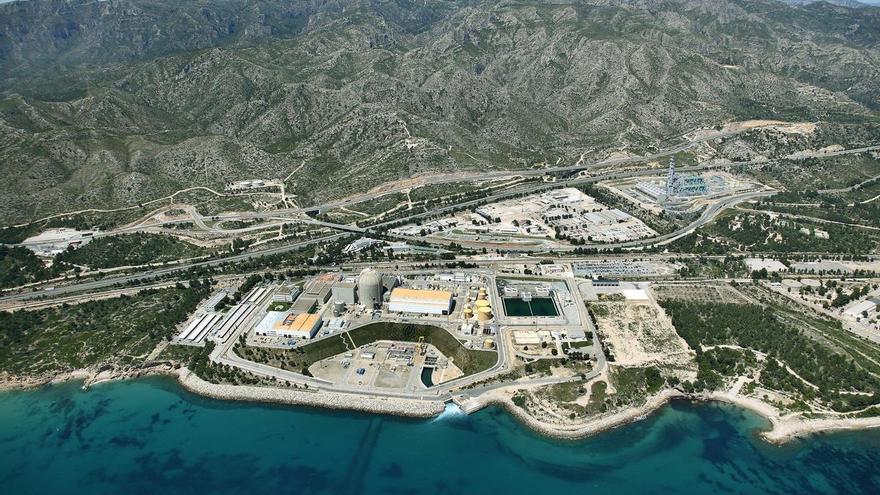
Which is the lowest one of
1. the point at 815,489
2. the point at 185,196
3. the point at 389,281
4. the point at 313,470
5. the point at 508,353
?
the point at 815,489

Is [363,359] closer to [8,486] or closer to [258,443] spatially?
[258,443]

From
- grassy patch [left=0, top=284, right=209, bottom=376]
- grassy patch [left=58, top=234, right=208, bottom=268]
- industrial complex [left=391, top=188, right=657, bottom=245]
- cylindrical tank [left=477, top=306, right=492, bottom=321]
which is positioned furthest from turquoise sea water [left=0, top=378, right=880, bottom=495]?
industrial complex [left=391, top=188, right=657, bottom=245]

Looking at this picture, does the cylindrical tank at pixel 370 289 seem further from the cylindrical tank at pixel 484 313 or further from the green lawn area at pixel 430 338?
the cylindrical tank at pixel 484 313

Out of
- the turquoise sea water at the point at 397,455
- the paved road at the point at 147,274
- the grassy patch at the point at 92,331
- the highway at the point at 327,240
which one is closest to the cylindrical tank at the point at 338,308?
the turquoise sea water at the point at 397,455

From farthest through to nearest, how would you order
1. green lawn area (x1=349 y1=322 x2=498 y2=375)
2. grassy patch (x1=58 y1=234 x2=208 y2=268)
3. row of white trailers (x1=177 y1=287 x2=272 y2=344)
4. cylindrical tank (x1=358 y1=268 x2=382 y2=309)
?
grassy patch (x1=58 y1=234 x2=208 y2=268) → cylindrical tank (x1=358 y1=268 x2=382 y2=309) → row of white trailers (x1=177 y1=287 x2=272 y2=344) → green lawn area (x1=349 y1=322 x2=498 y2=375)

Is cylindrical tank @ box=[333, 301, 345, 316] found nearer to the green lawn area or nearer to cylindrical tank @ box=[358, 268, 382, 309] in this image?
cylindrical tank @ box=[358, 268, 382, 309]

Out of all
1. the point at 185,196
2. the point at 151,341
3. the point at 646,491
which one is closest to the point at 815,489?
the point at 646,491
